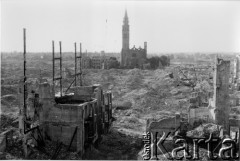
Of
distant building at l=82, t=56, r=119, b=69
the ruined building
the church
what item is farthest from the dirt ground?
the church

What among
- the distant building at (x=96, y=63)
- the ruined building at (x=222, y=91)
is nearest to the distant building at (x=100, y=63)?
the distant building at (x=96, y=63)

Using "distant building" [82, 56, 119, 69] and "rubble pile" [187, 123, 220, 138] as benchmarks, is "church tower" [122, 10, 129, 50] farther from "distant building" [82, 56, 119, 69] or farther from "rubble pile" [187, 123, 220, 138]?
"rubble pile" [187, 123, 220, 138]

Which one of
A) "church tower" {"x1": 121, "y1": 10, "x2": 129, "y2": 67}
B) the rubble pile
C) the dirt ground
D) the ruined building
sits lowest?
the dirt ground

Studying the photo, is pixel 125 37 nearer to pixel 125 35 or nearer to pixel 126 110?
pixel 125 35

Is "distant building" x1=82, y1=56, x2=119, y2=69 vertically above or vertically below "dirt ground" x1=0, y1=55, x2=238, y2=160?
above

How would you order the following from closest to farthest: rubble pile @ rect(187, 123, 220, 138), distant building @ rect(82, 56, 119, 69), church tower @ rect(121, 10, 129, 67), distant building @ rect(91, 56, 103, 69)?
rubble pile @ rect(187, 123, 220, 138), distant building @ rect(82, 56, 119, 69), church tower @ rect(121, 10, 129, 67), distant building @ rect(91, 56, 103, 69)

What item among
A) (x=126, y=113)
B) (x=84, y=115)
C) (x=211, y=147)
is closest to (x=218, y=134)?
(x=211, y=147)

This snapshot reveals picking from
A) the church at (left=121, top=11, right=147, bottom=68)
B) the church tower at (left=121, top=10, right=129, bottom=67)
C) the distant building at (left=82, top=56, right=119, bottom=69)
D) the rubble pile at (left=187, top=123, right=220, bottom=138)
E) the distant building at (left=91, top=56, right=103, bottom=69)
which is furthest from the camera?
the distant building at (left=91, top=56, right=103, bottom=69)

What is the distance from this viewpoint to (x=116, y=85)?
51375 millimetres

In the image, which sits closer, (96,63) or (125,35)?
(96,63)

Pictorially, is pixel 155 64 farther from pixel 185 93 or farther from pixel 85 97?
pixel 85 97

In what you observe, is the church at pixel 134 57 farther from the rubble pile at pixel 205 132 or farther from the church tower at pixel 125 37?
the rubble pile at pixel 205 132

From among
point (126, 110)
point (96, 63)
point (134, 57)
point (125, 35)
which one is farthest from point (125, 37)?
point (126, 110)

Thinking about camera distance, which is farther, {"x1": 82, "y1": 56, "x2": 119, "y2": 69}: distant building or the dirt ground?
{"x1": 82, "y1": 56, "x2": 119, "y2": 69}: distant building
